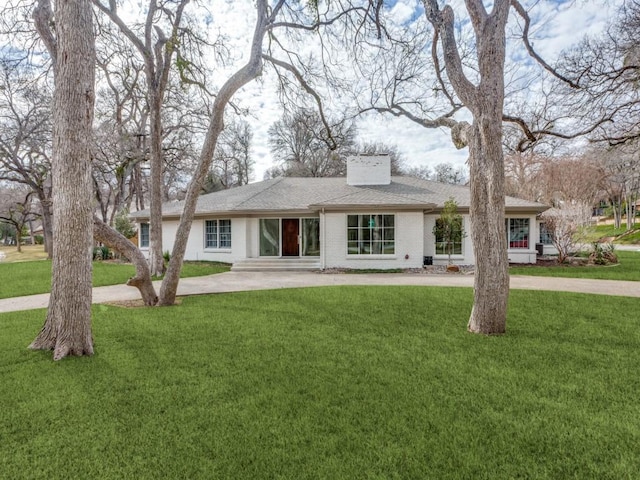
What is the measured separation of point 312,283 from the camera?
9.94 m

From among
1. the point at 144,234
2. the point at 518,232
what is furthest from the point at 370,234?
the point at 144,234

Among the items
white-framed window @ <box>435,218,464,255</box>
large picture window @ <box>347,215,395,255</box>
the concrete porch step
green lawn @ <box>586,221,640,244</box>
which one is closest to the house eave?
large picture window @ <box>347,215,395,255</box>

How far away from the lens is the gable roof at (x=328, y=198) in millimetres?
12867

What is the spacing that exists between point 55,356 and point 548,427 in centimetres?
520

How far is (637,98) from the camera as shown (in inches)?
355

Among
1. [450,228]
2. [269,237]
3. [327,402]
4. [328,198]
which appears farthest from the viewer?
[269,237]

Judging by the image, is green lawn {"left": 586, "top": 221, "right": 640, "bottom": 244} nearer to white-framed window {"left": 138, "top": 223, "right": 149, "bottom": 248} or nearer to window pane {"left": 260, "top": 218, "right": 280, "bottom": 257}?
window pane {"left": 260, "top": 218, "right": 280, "bottom": 257}

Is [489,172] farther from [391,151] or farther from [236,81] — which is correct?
[391,151]

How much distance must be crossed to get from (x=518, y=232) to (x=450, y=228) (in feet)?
12.1

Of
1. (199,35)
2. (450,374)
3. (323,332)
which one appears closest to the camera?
(450,374)

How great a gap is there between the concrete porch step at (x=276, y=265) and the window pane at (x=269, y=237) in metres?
0.85

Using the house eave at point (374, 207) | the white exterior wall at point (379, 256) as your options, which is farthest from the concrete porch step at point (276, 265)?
the house eave at point (374, 207)

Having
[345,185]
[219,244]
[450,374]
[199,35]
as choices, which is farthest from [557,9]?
[219,244]

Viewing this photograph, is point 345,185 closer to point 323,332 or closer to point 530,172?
point 323,332
